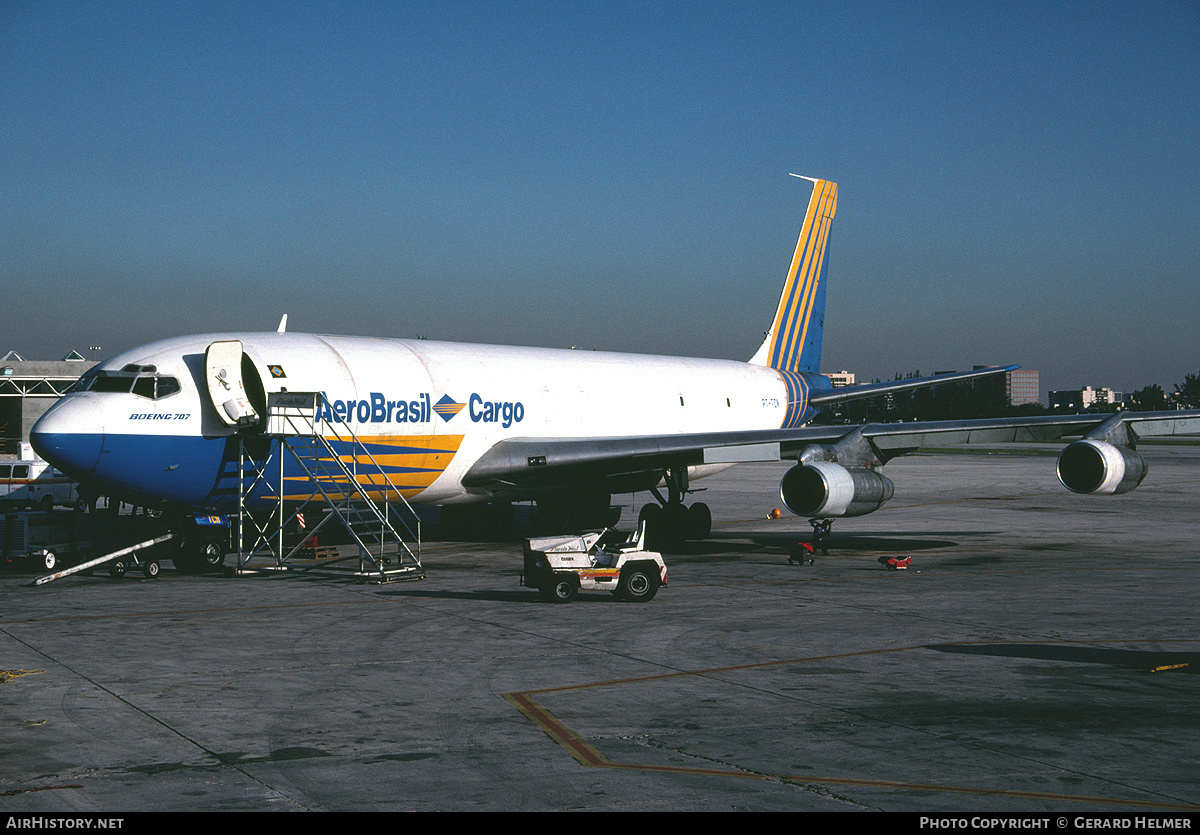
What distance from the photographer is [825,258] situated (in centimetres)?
4259

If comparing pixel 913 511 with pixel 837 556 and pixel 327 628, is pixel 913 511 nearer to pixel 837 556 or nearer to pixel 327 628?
pixel 837 556

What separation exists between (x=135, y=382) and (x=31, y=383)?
6146 centimetres

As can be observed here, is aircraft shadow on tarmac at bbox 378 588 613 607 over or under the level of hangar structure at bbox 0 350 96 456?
under

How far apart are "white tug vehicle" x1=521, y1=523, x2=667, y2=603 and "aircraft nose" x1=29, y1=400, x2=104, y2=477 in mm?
8974

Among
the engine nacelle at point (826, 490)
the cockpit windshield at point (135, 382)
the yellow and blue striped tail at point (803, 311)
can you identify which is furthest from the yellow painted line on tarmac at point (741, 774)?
the yellow and blue striped tail at point (803, 311)

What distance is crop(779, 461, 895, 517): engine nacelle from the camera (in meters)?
24.2

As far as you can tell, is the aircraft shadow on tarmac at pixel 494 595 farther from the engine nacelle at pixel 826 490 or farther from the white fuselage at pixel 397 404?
the engine nacelle at pixel 826 490

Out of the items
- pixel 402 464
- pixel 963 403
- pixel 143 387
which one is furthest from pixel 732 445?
pixel 963 403

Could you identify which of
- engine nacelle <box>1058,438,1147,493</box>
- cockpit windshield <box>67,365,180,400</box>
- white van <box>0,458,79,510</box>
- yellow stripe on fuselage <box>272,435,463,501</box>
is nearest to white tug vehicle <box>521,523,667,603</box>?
yellow stripe on fuselage <box>272,435,463,501</box>

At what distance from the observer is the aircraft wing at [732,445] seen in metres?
26.0

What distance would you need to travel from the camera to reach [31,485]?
37438 mm

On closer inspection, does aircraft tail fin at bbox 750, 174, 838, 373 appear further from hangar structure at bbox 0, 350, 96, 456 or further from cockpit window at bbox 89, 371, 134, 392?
hangar structure at bbox 0, 350, 96, 456

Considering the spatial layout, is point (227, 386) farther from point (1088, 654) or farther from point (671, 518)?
point (1088, 654)
